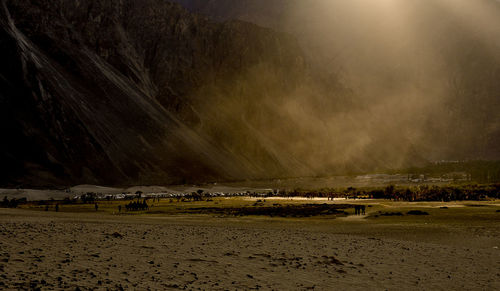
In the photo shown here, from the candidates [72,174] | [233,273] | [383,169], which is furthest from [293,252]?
[383,169]

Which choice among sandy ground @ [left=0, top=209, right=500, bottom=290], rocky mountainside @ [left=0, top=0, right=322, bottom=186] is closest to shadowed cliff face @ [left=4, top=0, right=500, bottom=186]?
rocky mountainside @ [left=0, top=0, right=322, bottom=186]

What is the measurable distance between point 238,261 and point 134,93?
4873 inches

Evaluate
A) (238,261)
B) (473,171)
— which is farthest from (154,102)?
(238,261)

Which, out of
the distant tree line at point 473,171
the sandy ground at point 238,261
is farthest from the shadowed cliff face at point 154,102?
the sandy ground at point 238,261

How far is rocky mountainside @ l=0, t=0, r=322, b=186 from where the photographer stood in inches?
3799

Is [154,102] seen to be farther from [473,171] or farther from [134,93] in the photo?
[473,171]

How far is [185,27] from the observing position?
18012 cm

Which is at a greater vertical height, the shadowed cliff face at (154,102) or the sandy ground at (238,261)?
the shadowed cliff face at (154,102)

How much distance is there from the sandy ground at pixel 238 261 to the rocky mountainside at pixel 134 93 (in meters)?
73.3

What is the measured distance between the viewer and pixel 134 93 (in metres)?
133

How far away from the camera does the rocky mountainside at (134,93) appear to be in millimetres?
96500

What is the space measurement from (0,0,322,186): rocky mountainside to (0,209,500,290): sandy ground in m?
73.3

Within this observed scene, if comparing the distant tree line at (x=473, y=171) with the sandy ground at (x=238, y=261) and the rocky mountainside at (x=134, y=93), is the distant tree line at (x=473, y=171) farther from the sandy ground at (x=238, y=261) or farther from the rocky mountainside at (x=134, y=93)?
the sandy ground at (x=238, y=261)

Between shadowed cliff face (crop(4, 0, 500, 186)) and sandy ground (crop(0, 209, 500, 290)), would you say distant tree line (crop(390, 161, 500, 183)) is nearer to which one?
shadowed cliff face (crop(4, 0, 500, 186))
